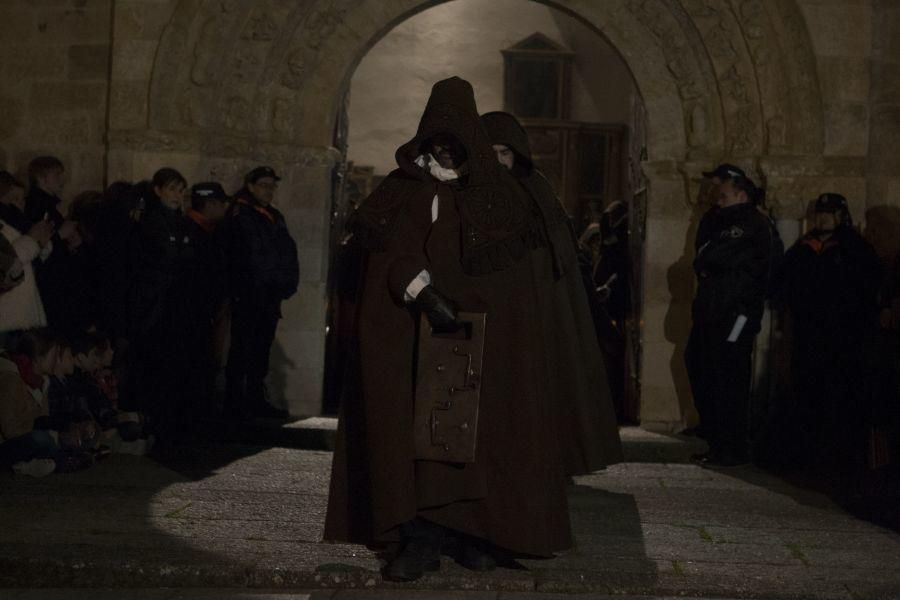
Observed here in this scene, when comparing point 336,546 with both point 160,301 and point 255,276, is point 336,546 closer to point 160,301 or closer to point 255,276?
point 160,301

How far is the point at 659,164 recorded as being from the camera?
9312mm

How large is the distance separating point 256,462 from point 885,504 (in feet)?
10.4

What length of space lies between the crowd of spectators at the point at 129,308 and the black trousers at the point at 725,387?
2.50 metres

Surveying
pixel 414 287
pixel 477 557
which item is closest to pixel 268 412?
pixel 477 557

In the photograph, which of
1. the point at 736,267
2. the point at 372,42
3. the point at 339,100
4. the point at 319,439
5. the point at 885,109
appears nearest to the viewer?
the point at 736,267

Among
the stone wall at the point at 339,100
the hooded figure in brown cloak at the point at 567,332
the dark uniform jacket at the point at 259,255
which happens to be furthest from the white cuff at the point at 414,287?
the stone wall at the point at 339,100

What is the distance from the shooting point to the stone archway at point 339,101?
9.05 m

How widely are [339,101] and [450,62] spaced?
759 cm

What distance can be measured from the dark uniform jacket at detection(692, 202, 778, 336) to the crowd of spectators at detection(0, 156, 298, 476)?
8.11 ft

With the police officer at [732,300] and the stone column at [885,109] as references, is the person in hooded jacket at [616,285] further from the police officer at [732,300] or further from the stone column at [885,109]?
the police officer at [732,300]

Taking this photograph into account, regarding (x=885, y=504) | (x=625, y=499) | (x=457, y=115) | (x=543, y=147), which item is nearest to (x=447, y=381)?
(x=457, y=115)

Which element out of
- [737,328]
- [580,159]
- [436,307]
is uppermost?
[580,159]

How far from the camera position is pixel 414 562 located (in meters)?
4.77

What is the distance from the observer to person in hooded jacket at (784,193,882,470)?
26.4 feet
